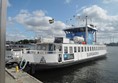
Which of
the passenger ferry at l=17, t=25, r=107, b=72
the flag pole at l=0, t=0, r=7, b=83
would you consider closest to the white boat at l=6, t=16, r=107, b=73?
the passenger ferry at l=17, t=25, r=107, b=72

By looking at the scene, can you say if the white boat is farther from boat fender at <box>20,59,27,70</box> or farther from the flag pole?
the flag pole

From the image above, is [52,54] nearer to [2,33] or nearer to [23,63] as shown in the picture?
[23,63]

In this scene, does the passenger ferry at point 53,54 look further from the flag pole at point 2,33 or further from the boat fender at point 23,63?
the flag pole at point 2,33

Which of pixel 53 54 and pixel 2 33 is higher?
pixel 2 33

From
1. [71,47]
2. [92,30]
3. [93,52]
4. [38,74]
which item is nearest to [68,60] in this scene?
[71,47]

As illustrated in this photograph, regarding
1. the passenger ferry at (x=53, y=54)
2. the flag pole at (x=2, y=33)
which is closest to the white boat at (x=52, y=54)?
the passenger ferry at (x=53, y=54)

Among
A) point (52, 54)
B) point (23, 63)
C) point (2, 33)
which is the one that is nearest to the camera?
point (2, 33)

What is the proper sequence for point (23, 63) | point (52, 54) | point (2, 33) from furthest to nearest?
point (23, 63) < point (52, 54) < point (2, 33)

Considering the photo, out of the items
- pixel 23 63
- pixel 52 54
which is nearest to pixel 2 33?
pixel 52 54

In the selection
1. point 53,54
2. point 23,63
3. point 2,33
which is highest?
point 2,33

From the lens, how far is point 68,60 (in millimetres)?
18344

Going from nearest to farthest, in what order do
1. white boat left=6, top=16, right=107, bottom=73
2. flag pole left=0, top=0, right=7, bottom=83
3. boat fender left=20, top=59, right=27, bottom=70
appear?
flag pole left=0, top=0, right=7, bottom=83 → white boat left=6, top=16, right=107, bottom=73 → boat fender left=20, top=59, right=27, bottom=70

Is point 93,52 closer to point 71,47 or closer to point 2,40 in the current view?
point 71,47

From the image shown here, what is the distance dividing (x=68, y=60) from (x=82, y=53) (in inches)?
186
